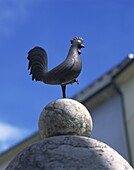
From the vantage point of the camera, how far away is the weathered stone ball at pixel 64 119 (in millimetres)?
2656

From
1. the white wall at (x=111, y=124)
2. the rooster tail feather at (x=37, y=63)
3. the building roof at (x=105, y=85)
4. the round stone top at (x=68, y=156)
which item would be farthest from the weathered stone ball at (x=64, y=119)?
the white wall at (x=111, y=124)

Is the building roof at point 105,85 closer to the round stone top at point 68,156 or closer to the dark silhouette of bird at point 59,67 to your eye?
the dark silhouette of bird at point 59,67

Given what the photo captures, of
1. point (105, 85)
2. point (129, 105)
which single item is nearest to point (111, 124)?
point (129, 105)

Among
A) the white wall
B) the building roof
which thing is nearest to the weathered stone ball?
the building roof

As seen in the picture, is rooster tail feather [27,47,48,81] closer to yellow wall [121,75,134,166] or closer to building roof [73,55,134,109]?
building roof [73,55,134,109]

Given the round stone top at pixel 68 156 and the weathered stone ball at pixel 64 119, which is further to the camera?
the weathered stone ball at pixel 64 119

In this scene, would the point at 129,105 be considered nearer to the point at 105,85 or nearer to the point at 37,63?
the point at 105,85

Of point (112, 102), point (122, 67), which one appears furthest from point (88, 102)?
point (122, 67)

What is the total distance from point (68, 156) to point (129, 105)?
926 cm

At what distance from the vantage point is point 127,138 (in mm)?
11312

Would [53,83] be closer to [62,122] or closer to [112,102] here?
[62,122]

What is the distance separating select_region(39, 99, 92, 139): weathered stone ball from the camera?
266cm

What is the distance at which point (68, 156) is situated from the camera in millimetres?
2396

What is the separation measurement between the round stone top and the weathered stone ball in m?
A: 0.11
